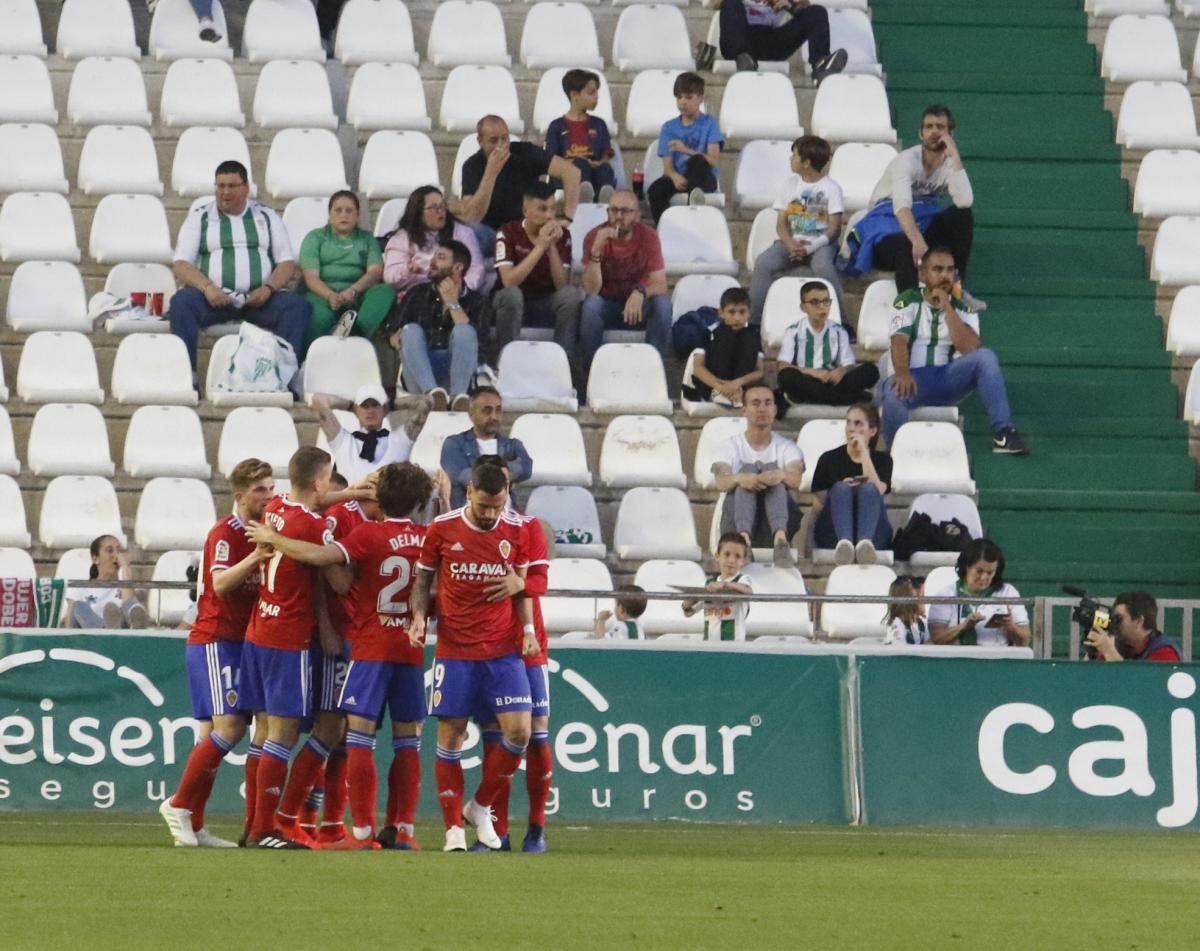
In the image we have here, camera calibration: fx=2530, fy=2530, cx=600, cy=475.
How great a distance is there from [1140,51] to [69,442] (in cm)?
959

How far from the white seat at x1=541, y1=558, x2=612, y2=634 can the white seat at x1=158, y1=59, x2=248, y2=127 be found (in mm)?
5202

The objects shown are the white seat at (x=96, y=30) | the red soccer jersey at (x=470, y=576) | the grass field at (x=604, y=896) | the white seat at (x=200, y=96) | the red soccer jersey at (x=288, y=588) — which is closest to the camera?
the grass field at (x=604, y=896)

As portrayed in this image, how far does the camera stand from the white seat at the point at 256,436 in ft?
54.6

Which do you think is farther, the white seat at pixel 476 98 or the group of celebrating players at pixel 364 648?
the white seat at pixel 476 98

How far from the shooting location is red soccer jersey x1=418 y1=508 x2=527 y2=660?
11781 mm

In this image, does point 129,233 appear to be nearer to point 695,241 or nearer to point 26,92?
point 26,92

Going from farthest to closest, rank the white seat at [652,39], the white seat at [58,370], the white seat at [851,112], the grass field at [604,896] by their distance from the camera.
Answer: the white seat at [652,39]
the white seat at [851,112]
the white seat at [58,370]
the grass field at [604,896]

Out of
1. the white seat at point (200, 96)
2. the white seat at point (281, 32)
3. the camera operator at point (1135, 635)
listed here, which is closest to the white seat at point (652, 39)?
the white seat at point (281, 32)

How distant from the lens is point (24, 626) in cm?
1450

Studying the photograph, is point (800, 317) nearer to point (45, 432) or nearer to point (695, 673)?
point (695, 673)

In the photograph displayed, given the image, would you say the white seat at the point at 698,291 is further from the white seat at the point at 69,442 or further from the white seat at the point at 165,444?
the white seat at the point at 69,442

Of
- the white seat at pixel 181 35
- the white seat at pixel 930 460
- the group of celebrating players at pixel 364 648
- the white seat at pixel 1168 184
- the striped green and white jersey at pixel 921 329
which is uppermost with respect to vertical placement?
the white seat at pixel 181 35

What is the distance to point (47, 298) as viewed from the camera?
58.2 feet

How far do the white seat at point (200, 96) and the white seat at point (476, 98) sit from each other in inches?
62.1
